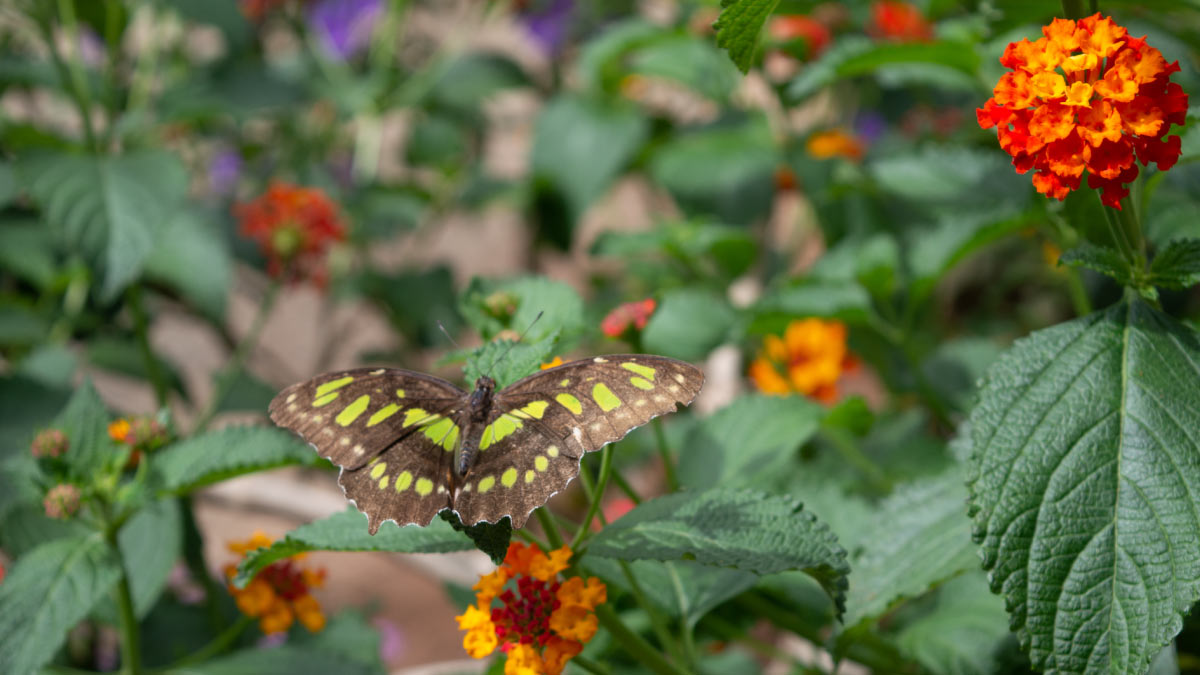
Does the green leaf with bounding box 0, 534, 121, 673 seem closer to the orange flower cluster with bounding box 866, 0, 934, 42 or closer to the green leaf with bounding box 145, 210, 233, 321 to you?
the green leaf with bounding box 145, 210, 233, 321

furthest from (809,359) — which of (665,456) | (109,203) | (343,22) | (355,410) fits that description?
(343,22)

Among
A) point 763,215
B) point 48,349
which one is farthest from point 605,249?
point 48,349

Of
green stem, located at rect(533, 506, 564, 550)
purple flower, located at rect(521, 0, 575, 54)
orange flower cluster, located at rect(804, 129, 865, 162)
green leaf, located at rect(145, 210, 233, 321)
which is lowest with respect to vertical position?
green stem, located at rect(533, 506, 564, 550)

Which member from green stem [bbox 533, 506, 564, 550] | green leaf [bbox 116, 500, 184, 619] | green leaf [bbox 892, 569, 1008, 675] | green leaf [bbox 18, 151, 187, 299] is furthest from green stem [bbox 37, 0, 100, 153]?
green leaf [bbox 892, 569, 1008, 675]

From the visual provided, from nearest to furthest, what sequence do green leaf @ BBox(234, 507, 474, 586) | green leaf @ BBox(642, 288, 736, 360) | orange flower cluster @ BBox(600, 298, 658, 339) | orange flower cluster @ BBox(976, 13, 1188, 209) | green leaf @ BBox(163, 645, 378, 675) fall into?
1. orange flower cluster @ BBox(976, 13, 1188, 209)
2. green leaf @ BBox(234, 507, 474, 586)
3. orange flower cluster @ BBox(600, 298, 658, 339)
4. green leaf @ BBox(163, 645, 378, 675)
5. green leaf @ BBox(642, 288, 736, 360)

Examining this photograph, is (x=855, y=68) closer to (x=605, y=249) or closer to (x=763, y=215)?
(x=605, y=249)
